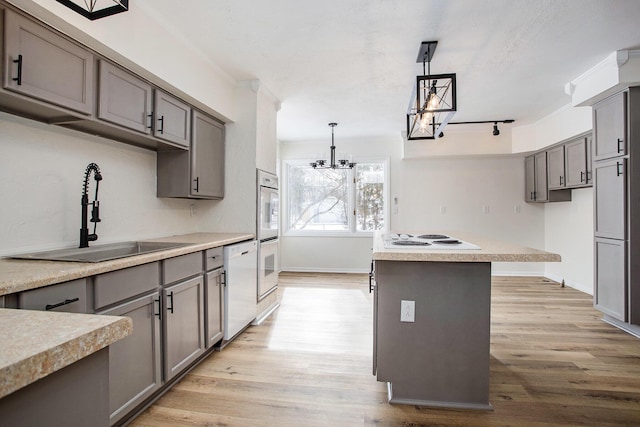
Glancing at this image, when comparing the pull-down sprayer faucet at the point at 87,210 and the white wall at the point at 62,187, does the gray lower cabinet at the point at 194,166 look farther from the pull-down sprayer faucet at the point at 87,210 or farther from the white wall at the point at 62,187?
the pull-down sprayer faucet at the point at 87,210

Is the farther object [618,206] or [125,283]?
[618,206]

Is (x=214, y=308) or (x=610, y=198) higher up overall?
(x=610, y=198)

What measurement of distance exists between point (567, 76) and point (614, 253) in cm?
181

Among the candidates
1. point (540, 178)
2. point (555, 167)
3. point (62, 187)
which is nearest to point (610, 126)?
point (555, 167)

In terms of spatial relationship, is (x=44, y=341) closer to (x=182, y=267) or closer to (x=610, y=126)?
(x=182, y=267)

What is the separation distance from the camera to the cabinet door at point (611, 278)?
3.02 metres

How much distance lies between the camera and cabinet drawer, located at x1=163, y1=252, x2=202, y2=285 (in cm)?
204

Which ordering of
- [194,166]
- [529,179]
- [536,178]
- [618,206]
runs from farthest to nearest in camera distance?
[529,179]
[536,178]
[618,206]
[194,166]

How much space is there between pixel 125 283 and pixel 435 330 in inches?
69.1

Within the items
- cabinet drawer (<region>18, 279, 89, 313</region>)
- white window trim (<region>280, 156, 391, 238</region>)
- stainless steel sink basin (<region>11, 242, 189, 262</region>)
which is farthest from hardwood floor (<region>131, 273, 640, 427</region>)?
white window trim (<region>280, 156, 391, 238</region>)

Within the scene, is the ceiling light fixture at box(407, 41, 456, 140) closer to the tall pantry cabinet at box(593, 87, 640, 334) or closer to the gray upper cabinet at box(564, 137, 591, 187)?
the tall pantry cabinet at box(593, 87, 640, 334)

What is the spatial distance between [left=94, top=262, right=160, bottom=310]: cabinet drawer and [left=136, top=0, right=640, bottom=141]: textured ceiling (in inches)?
68.6

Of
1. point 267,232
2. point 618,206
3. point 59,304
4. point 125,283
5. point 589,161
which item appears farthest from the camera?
point 589,161

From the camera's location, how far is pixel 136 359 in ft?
5.79
